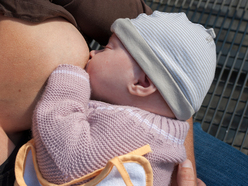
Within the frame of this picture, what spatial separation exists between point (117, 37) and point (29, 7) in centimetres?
39

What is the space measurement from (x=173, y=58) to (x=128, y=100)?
26cm

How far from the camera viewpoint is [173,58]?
1009 mm

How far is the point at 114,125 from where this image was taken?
863mm

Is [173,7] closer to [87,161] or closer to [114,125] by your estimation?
[114,125]

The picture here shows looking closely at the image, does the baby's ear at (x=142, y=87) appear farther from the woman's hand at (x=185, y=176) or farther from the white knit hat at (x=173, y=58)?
the woman's hand at (x=185, y=176)

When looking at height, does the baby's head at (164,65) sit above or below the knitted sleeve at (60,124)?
above

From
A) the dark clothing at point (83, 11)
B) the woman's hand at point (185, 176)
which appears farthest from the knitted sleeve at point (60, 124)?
the woman's hand at point (185, 176)

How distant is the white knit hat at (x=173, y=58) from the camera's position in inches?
39.5

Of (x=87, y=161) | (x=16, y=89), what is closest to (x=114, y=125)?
(x=87, y=161)

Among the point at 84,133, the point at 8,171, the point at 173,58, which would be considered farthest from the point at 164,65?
the point at 8,171

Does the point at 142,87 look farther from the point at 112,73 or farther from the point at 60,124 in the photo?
the point at 60,124

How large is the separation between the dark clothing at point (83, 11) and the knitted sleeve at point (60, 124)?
0.73ft

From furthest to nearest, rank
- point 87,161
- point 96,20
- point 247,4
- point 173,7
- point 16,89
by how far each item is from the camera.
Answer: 1. point 173,7
2. point 247,4
3. point 96,20
4. point 16,89
5. point 87,161

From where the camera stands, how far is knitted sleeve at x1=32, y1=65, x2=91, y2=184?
2.61 ft
